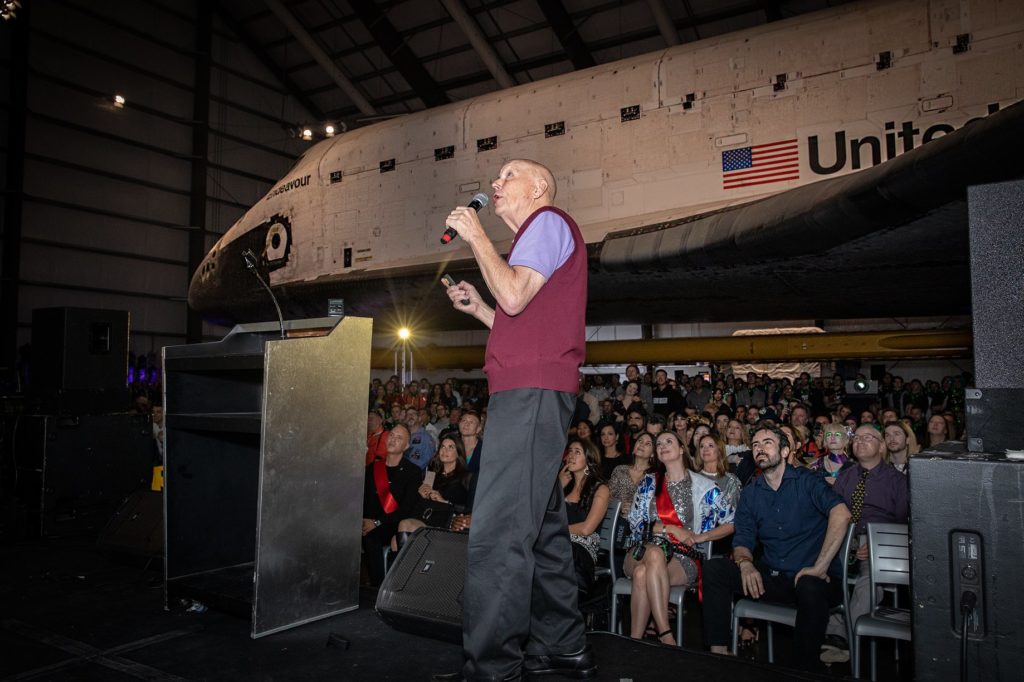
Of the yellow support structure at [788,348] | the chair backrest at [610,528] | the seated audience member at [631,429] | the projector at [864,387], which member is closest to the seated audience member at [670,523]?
the chair backrest at [610,528]

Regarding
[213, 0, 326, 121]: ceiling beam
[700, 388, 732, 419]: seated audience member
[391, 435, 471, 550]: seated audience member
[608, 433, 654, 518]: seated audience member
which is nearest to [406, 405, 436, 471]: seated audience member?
[391, 435, 471, 550]: seated audience member

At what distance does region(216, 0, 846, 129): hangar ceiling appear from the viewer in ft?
56.9

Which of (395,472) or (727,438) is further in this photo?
(727,438)

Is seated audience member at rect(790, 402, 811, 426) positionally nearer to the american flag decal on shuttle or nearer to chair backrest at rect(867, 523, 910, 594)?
the american flag decal on shuttle

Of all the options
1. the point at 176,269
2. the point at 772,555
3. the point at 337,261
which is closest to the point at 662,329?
the point at 337,261

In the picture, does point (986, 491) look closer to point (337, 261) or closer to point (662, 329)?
point (337, 261)

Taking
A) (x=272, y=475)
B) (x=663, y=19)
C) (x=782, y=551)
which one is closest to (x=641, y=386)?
(x=782, y=551)

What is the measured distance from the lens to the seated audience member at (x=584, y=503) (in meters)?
3.61

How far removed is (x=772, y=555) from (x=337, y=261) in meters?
8.06

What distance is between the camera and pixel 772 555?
3.64 meters

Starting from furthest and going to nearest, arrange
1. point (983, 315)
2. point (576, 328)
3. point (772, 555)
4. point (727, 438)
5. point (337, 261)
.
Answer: point (337, 261)
point (727, 438)
point (772, 555)
point (576, 328)
point (983, 315)

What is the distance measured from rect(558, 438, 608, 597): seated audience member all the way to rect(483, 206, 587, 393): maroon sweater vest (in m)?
1.70

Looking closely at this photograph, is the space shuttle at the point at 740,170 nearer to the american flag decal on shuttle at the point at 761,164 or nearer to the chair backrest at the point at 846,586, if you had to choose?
the american flag decal on shuttle at the point at 761,164

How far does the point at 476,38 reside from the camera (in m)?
17.4
